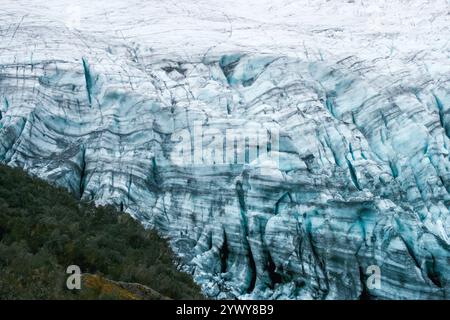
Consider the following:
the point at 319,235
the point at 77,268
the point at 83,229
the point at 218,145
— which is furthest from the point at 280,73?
the point at 77,268

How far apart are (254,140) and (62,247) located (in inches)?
476

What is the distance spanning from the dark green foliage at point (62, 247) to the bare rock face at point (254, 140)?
4756 mm

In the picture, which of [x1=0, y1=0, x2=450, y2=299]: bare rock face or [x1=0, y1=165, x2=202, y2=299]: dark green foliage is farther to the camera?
[x1=0, y1=0, x2=450, y2=299]: bare rock face

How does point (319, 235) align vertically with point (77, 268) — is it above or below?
above

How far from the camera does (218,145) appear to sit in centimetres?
2097

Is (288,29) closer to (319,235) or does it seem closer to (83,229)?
(319,235)

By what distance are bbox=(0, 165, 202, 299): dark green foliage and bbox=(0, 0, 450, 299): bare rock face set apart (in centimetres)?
476

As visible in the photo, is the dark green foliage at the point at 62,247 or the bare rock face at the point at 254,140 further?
the bare rock face at the point at 254,140

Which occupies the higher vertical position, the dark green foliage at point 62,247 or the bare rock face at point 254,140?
the bare rock face at point 254,140

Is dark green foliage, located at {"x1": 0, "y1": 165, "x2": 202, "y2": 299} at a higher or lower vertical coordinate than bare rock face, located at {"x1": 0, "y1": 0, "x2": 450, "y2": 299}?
lower

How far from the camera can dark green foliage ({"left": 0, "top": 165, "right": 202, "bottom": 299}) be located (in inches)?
302

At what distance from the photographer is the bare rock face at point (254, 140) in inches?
712

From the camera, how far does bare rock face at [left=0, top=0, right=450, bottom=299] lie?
18.1 metres

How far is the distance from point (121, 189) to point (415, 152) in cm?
1029
